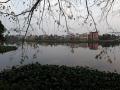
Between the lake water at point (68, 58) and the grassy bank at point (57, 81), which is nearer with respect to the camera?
the lake water at point (68, 58)

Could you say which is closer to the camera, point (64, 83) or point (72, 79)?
point (64, 83)

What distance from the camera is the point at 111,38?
212 inches

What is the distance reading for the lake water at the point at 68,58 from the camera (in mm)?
4922

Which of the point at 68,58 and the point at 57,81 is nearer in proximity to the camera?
the point at 57,81

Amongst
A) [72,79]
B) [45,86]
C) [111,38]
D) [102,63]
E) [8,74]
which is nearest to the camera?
[111,38]

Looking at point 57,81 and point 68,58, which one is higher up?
point 57,81

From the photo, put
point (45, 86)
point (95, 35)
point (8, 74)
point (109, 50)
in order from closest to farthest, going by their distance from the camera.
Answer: point (109, 50) < point (95, 35) < point (45, 86) < point (8, 74)

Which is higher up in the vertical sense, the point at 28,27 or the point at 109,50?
the point at 28,27

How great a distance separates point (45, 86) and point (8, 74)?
13.9ft

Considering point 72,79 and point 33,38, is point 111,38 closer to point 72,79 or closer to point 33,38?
point 33,38

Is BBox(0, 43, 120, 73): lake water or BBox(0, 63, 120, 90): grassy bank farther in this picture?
BBox(0, 63, 120, 90): grassy bank

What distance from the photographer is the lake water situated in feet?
16.1

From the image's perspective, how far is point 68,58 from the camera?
1286 inches

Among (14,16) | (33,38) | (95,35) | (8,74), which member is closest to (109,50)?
(95,35)
